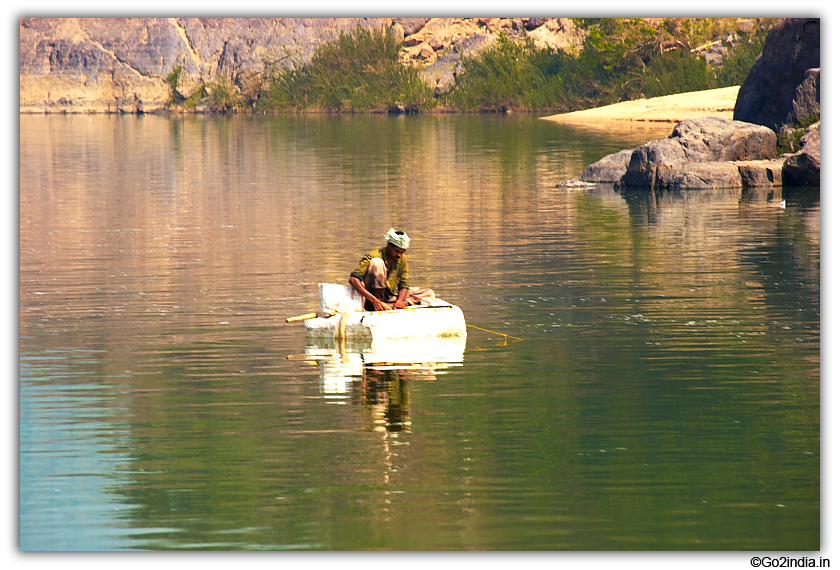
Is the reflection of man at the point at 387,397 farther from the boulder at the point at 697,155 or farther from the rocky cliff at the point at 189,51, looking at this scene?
the rocky cliff at the point at 189,51

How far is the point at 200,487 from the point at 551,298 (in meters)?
6.83

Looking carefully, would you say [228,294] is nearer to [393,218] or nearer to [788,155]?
[393,218]

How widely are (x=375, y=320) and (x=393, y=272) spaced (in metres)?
0.49

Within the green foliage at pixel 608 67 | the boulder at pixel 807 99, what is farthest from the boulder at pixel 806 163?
the green foliage at pixel 608 67

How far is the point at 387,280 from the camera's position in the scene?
37.2 ft

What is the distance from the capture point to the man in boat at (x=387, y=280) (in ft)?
36.8

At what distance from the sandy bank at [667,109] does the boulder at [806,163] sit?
18933mm

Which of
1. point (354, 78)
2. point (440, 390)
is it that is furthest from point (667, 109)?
point (440, 390)

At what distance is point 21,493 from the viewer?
7414 millimetres

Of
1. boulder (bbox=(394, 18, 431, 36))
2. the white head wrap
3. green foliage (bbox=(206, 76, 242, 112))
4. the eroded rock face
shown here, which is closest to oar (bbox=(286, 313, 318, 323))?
the white head wrap

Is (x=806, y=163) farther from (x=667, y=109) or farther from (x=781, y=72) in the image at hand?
(x=667, y=109)

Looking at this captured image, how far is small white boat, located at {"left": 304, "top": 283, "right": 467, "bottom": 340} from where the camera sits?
11203 mm

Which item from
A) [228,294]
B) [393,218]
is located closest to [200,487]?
[228,294]

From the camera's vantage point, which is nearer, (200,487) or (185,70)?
(200,487)
